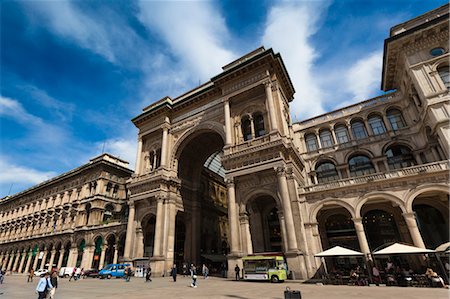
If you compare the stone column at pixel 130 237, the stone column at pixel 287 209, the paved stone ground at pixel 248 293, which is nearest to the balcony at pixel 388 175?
the stone column at pixel 287 209

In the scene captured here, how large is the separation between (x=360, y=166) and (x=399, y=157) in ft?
12.4

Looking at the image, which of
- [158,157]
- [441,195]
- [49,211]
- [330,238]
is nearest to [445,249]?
[441,195]

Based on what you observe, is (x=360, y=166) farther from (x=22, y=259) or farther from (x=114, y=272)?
(x=22, y=259)

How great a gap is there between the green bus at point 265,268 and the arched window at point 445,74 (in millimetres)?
21106

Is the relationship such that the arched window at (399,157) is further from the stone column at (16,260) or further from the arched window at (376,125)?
the stone column at (16,260)

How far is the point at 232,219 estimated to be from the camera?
74.5 ft

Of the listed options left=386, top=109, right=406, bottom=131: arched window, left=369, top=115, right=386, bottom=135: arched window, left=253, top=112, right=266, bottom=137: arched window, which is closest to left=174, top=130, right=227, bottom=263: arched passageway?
left=253, top=112, right=266, bottom=137: arched window

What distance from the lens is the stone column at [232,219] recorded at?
21.8 m

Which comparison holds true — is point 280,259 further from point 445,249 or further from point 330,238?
point 445,249

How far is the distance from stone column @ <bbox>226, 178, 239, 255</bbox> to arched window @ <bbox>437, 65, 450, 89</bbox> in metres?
21.3

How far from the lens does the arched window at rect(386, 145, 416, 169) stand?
25031mm

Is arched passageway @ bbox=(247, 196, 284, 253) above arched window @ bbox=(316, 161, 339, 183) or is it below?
below

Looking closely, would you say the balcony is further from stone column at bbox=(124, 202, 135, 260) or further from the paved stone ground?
stone column at bbox=(124, 202, 135, 260)

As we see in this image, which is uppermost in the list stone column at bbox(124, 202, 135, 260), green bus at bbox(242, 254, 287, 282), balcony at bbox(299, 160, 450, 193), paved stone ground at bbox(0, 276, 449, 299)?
balcony at bbox(299, 160, 450, 193)
